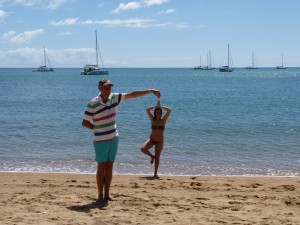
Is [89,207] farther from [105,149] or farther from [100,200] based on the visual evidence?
[105,149]

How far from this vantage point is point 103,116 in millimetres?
6684

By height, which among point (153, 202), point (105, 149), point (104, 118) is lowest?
point (153, 202)

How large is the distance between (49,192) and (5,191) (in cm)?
85

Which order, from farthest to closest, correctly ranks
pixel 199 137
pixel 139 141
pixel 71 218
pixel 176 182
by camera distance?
1. pixel 199 137
2. pixel 139 141
3. pixel 176 182
4. pixel 71 218

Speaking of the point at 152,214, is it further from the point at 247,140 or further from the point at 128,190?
the point at 247,140

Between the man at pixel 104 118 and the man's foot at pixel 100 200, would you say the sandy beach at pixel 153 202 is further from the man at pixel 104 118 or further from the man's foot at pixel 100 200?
the man at pixel 104 118

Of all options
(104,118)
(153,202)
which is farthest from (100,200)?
(104,118)

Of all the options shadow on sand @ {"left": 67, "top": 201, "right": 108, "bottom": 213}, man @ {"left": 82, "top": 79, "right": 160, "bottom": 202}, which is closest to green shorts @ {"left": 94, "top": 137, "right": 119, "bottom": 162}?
man @ {"left": 82, "top": 79, "right": 160, "bottom": 202}

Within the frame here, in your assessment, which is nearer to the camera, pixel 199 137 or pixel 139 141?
pixel 139 141

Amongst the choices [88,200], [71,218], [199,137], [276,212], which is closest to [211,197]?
[276,212]

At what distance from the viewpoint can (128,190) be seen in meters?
8.12

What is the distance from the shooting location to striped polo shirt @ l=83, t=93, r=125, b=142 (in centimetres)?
668

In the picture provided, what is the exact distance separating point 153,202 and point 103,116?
4.97 feet

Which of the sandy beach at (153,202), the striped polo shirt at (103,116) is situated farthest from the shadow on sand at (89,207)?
the striped polo shirt at (103,116)
